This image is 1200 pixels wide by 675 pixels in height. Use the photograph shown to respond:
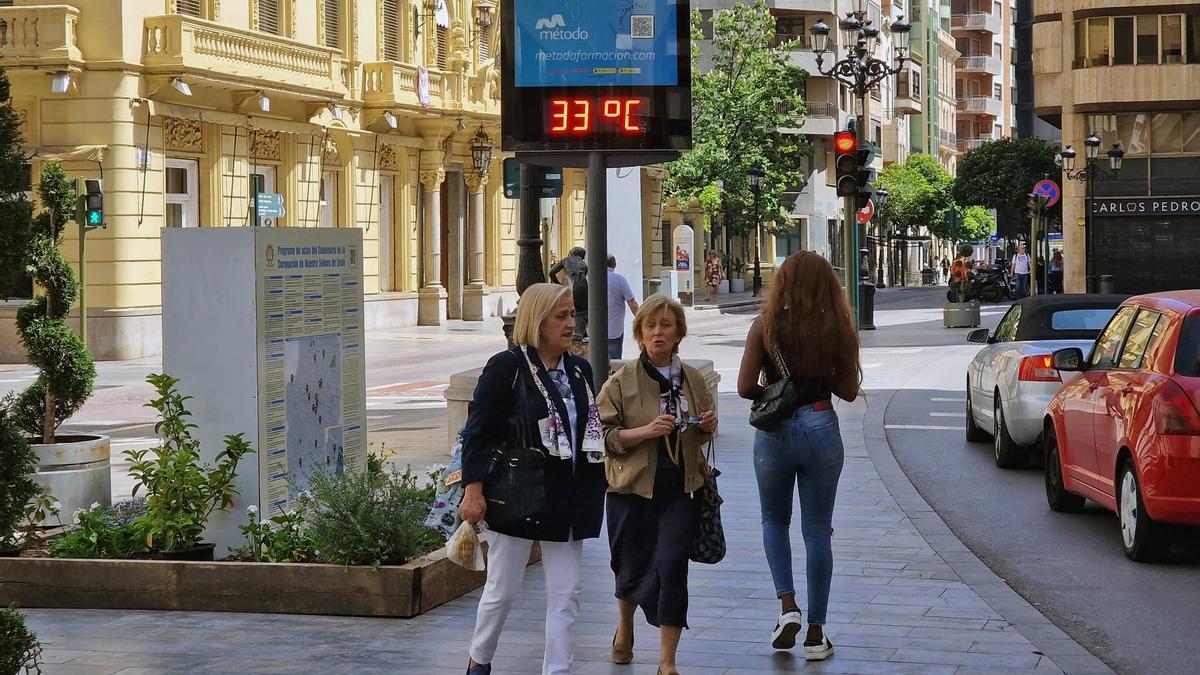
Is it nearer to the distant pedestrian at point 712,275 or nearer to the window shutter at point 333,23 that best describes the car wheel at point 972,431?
the window shutter at point 333,23

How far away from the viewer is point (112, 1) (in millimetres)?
30703

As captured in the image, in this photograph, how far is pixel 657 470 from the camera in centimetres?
661

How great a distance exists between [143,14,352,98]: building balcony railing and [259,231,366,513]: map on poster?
76.9 ft

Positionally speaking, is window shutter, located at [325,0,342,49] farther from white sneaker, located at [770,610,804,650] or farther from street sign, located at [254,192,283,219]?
white sneaker, located at [770,610,804,650]

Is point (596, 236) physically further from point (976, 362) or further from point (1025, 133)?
point (1025, 133)

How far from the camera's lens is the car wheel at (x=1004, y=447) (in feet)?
47.2

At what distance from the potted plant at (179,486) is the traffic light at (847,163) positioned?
16.3m

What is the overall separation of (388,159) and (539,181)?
94.5 feet

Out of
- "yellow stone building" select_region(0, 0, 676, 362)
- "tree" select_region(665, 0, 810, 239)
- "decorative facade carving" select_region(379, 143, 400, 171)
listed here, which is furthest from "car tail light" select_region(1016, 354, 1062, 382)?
"tree" select_region(665, 0, 810, 239)

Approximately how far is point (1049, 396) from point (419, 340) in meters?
23.9

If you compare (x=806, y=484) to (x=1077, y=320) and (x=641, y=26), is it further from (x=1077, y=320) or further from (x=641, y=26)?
(x=1077, y=320)

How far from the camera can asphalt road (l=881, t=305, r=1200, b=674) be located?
778 centimetres

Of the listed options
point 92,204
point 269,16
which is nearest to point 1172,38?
point 269,16

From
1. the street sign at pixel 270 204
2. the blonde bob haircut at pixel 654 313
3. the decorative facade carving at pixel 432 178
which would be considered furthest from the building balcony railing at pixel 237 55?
the blonde bob haircut at pixel 654 313
